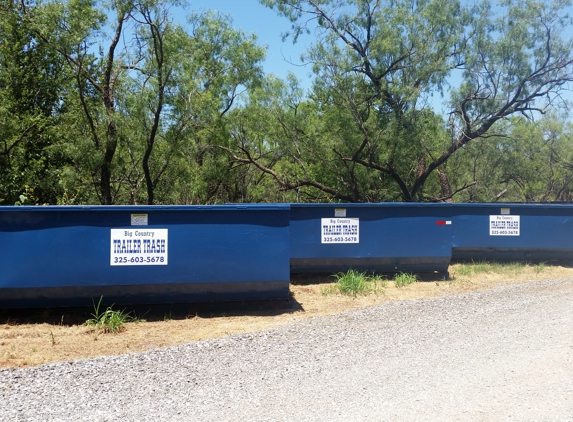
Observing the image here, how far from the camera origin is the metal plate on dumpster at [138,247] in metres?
7.94

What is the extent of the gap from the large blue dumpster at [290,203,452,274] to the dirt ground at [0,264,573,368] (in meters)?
0.79

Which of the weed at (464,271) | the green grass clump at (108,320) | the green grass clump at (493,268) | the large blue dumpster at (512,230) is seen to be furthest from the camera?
the large blue dumpster at (512,230)

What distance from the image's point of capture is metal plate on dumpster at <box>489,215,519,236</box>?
13394 millimetres

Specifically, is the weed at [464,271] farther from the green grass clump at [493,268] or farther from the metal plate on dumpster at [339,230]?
the metal plate on dumpster at [339,230]

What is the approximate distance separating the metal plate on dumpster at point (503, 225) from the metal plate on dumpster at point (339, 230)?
4.04 meters

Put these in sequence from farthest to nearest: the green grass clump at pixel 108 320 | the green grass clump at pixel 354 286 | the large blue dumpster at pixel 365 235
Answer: the large blue dumpster at pixel 365 235 → the green grass clump at pixel 354 286 → the green grass clump at pixel 108 320

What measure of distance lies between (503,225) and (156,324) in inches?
354

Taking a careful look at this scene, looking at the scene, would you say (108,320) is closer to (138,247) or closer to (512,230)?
(138,247)

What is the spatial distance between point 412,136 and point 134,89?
9.78m

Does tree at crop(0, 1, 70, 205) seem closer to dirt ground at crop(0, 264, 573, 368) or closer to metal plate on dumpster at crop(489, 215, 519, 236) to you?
dirt ground at crop(0, 264, 573, 368)

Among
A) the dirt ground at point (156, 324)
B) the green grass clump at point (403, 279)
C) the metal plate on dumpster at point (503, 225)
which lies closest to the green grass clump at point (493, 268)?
the metal plate on dumpster at point (503, 225)

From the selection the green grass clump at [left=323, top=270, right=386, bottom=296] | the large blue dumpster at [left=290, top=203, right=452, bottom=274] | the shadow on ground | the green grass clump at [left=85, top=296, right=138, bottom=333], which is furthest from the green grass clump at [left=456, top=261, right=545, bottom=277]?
the green grass clump at [left=85, top=296, right=138, bottom=333]

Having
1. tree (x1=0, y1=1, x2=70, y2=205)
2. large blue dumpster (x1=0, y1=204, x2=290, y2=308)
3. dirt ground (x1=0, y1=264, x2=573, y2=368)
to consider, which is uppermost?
tree (x1=0, y1=1, x2=70, y2=205)

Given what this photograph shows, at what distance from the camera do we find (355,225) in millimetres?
11359
